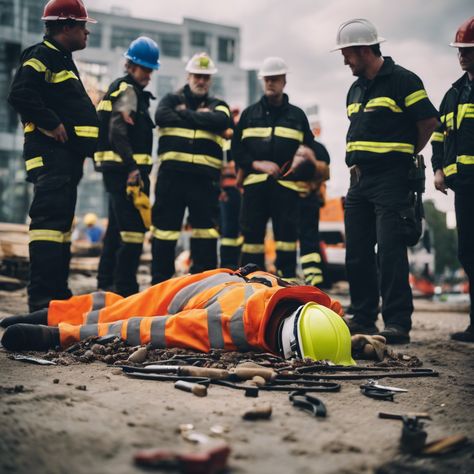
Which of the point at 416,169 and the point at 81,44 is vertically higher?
the point at 81,44

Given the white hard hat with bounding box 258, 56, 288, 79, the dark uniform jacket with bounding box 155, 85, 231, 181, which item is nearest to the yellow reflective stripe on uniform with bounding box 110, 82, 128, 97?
the dark uniform jacket with bounding box 155, 85, 231, 181

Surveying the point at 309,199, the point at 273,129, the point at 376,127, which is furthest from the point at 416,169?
the point at 309,199

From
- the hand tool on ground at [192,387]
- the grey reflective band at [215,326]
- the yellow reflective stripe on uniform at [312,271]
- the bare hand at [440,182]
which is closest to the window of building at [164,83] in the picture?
the yellow reflective stripe on uniform at [312,271]

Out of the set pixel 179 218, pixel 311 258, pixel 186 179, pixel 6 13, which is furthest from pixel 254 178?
pixel 6 13

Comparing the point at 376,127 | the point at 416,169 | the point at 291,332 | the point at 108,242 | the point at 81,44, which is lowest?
the point at 291,332

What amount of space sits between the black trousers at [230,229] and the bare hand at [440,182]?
2805 mm

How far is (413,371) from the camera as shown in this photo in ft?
11.3

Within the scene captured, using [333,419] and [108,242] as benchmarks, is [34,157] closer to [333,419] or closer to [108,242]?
[108,242]

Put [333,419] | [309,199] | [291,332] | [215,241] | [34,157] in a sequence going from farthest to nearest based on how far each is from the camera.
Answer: [309,199] → [215,241] → [34,157] → [291,332] → [333,419]

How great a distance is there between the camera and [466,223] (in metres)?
5.29

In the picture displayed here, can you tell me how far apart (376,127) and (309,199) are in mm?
2809

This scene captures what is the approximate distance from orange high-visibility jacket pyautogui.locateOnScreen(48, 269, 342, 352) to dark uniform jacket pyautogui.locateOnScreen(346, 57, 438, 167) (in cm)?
160

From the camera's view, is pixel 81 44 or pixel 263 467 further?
pixel 81 44

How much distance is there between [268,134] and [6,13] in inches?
935
